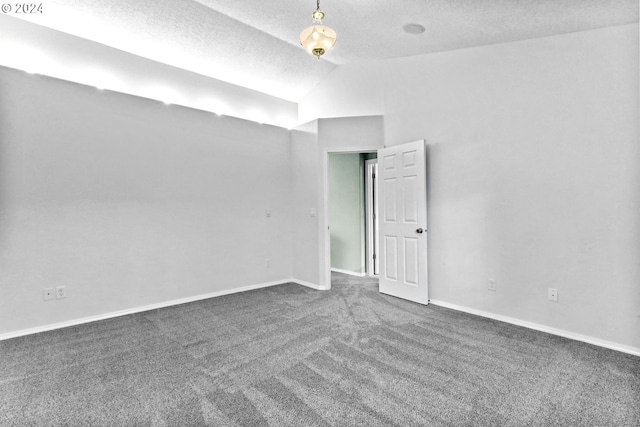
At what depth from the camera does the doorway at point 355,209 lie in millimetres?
5605

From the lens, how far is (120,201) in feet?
12.1

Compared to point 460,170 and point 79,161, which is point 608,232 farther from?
point 79,161

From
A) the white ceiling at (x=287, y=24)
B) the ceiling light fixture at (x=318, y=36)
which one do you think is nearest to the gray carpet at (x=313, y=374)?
the ceiling light fixture at (x=318, y=36)

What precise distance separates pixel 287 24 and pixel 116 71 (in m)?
2.06

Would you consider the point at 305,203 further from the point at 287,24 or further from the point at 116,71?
the point at 116,71

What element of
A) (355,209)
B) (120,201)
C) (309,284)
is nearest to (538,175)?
(355,209)

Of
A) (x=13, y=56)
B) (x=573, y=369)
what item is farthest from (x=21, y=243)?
(x=573, y=369)

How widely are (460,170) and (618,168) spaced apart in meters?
1.34

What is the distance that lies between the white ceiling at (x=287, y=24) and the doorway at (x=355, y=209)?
1.77 metres

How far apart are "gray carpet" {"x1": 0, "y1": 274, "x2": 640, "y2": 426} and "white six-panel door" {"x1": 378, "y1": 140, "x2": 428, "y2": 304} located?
665 millimetres

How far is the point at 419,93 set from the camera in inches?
158

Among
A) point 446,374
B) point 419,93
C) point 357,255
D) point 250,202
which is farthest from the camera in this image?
point 357,255

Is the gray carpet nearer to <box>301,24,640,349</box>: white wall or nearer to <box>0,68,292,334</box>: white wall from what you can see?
<box>301,24,640,349</box>: white wall

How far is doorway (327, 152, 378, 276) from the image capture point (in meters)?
5.61
